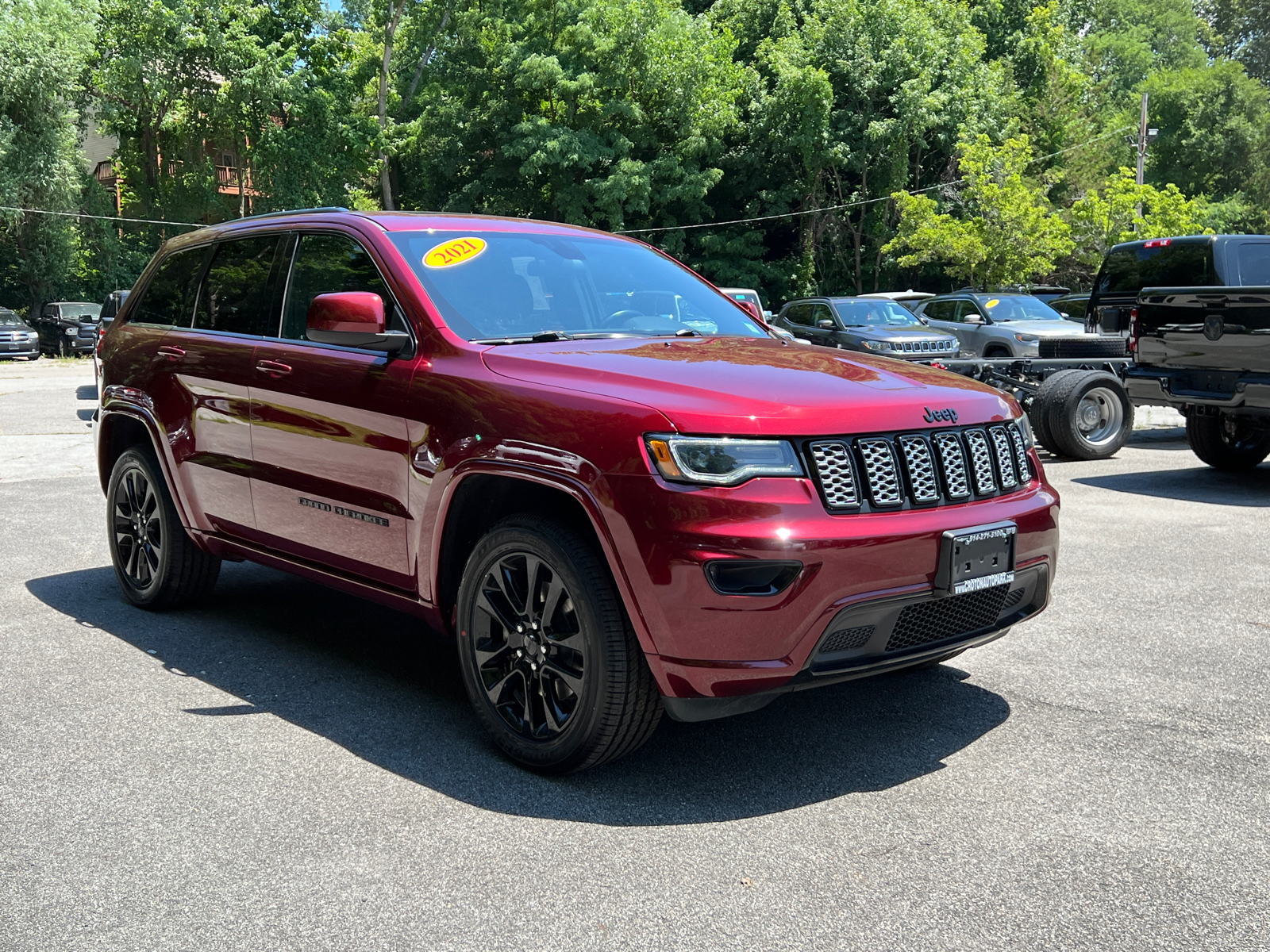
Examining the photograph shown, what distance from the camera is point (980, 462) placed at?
398cm

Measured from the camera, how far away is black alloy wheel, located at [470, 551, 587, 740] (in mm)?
3797

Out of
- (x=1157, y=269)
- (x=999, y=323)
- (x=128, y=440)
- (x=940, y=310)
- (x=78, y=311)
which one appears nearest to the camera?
(x=128, y=440)

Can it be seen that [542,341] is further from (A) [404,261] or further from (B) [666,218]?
(B) [666,218]

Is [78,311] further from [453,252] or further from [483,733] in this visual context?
[483,733]

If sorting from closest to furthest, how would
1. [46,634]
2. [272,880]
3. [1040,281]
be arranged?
[272,880]
[46,634]
[1040,281]

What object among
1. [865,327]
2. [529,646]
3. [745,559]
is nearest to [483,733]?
[529,646]

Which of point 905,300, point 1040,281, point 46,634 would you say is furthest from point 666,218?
point 46,634

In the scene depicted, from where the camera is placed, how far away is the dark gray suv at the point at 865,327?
19.8 metres

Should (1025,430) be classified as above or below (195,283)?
below

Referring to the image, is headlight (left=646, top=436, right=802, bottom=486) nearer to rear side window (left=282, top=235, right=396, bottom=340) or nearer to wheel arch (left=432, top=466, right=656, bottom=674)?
wheel arch (left=432, top=466, right=656, bottom=674)

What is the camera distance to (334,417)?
15.1ft

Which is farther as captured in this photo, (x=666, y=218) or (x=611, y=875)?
(x=666, y=218)

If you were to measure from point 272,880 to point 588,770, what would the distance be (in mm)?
1086

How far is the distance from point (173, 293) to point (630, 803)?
366 centimetres
